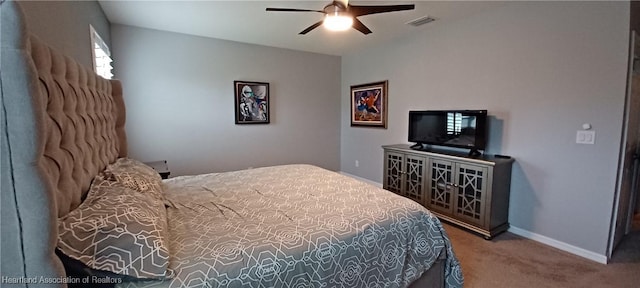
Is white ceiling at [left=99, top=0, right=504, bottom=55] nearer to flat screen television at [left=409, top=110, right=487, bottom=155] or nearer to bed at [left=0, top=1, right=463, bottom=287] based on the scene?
flat screen television at [left=409, top=110, right=487, bottom=155]

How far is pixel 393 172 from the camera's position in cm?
384

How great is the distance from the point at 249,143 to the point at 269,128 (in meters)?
0.42

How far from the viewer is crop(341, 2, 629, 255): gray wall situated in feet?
7.69

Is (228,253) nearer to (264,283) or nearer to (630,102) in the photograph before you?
(264,283)

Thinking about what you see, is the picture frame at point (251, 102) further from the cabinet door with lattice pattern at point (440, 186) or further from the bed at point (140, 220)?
the cabinet door with lattice pattern at point (440, 186)

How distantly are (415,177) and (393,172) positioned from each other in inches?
14.5

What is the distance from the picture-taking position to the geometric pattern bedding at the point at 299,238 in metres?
1.19

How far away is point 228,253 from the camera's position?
4.03 feet

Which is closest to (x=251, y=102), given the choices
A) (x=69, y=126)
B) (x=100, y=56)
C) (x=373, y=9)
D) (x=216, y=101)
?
(x=216, y=101)

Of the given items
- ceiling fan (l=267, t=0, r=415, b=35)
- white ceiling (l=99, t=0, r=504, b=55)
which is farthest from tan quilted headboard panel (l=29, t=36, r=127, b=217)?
ceiling fan (l=267, t=0, r=415, b=35)

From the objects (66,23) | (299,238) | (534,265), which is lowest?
(534,265)

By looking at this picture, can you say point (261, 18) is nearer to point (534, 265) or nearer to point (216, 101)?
point (216, 101)

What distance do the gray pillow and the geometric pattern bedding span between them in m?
0.08

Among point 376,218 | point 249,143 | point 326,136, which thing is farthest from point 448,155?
point 249,143
